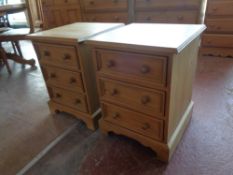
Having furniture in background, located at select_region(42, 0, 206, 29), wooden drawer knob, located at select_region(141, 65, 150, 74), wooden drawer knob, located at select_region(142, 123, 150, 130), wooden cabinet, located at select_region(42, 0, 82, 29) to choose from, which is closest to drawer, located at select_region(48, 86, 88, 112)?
wooden drawer knob, located at select_region(142, 123, 150, 130)

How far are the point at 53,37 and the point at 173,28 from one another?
0.75 m

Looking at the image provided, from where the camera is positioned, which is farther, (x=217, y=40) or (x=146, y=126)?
(x=217, y=40)

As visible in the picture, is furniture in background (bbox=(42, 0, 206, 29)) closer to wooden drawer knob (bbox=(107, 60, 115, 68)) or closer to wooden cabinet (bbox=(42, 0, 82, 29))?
wooden cabinet (bbox=(42, 0, 82, 29))

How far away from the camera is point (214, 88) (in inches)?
74.2

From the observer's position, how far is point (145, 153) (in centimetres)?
124

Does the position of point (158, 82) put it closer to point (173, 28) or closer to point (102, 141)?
point (173, 28)

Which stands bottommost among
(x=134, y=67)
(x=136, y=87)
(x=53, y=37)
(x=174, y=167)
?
(x=174, y=167)

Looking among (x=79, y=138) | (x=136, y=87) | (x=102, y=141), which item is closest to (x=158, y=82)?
(x=136, y=87)

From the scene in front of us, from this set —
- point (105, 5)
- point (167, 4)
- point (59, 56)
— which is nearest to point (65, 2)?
point (105, 5)

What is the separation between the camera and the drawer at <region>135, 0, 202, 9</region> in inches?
77.4

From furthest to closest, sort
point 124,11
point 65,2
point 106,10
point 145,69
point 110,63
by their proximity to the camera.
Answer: point 65,2 < point 106,10 < point 124,11 < point 110,63 < point 145,69

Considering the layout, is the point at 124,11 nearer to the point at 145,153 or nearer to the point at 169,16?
the point at 169,16

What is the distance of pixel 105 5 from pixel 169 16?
2.63 feet

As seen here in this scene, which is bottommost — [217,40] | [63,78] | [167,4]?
[217,40]
